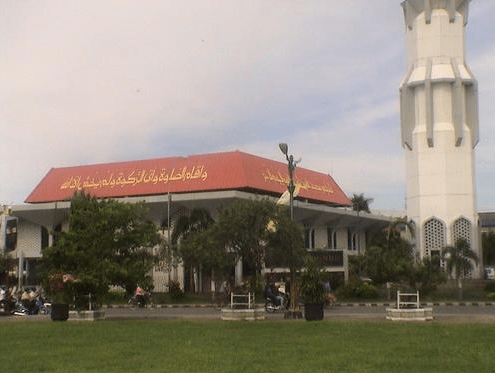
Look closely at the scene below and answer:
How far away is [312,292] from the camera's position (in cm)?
2078

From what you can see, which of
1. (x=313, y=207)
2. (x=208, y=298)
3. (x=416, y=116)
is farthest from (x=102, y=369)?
(x=313, y=207)

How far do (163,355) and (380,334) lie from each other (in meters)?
5.30

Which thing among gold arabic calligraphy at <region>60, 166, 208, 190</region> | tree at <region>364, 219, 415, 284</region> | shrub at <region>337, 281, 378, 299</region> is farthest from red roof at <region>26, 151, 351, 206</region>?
shrub at <region>337, 281, 378, 299</region>

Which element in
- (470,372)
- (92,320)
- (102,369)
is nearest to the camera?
(470,372)

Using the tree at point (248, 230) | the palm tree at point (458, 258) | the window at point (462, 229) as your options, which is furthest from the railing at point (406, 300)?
the window at point (462, 229)

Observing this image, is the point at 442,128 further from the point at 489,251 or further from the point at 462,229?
the point at 489,251

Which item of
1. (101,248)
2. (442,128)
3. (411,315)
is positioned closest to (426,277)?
(411,315)

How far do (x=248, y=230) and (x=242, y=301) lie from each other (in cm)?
227

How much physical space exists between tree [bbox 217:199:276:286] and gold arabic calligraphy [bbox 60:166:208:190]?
27.7m

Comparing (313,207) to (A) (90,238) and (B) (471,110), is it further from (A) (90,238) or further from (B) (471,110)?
(A) (90,238)

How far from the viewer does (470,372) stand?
9.60 m

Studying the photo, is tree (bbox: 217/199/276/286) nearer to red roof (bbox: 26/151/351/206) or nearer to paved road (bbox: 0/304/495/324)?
paved road (bbox: 0/304/495/324)

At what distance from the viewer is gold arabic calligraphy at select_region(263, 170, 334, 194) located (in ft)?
177

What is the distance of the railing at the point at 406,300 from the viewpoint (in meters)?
20.7
